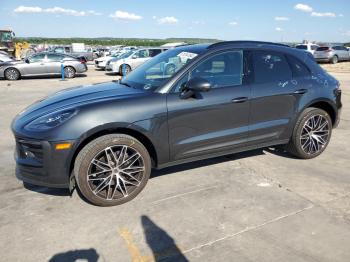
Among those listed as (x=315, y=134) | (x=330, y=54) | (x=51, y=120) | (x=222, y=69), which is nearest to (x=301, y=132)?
(x=315, y=134)

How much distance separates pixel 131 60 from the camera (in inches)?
763

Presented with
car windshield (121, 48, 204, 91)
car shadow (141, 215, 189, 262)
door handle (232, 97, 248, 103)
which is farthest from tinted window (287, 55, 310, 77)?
car shadow (141, 215, 189, 262)

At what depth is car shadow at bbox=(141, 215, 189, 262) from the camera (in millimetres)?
2879

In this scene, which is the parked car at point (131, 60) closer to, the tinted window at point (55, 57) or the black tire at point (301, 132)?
the tinted window at point (55, 57)

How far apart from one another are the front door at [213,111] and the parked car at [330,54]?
26.6 metres

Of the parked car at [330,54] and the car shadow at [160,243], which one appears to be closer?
the car shadow at [160,243]

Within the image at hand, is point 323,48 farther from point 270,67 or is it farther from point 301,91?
point 270,67

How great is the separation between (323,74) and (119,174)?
3421mm

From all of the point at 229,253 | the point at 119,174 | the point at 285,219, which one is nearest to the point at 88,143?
the point at 119,174

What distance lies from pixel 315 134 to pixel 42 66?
16.3 meters

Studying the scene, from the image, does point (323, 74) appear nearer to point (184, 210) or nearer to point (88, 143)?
point (184, 210)

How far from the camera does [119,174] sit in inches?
148

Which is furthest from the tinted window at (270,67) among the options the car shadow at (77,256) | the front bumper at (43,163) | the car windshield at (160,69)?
the car shadow at (77,256)

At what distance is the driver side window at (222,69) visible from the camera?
162 inches
